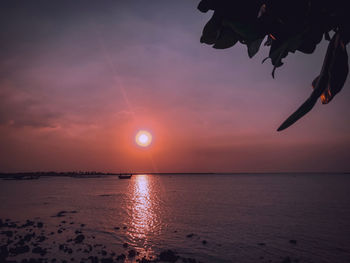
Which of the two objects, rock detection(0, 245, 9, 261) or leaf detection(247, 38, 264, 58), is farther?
rock detection(0, 245, 9, 261)

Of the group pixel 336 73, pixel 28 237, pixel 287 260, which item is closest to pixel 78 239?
pixel 28 237

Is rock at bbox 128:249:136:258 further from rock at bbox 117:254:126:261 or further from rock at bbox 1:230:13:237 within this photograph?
rock at bbox 1:230:13:237

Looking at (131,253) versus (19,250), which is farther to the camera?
(131,253)

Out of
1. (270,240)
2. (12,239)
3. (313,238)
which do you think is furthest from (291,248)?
(12,239)

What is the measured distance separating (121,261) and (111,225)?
10.1 m

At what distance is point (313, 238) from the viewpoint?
18.8 m

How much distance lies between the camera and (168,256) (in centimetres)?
1380

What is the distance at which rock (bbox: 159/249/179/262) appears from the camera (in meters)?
13.5

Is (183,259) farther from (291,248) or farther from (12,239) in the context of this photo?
(12,239)

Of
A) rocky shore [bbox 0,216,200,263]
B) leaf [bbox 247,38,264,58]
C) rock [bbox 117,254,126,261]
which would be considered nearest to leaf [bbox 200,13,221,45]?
leaf [bbox 247,38,264,58]

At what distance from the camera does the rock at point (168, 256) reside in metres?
13.5

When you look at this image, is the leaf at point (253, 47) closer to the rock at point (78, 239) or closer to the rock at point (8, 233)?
the rock at point (78, 239)

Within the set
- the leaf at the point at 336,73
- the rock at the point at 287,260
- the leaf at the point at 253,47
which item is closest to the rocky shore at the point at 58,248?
the rock at the point at 287,260

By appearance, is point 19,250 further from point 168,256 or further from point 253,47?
point 253,47
